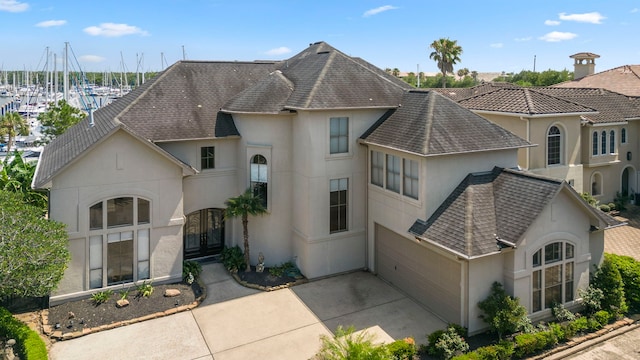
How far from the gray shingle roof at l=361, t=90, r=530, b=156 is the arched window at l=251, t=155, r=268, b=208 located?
4.88m

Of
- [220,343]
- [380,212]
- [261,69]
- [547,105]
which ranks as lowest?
[220,343]

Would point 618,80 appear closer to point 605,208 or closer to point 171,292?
point 605,208

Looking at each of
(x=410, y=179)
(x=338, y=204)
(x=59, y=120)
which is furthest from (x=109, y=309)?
(x=59, y=120)

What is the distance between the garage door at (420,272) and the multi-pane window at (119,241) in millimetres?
10172

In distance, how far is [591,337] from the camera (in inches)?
591

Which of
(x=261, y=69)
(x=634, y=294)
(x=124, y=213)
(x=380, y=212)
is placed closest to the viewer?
(x=634, y=294)

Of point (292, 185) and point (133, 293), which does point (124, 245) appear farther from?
point (292, 185)

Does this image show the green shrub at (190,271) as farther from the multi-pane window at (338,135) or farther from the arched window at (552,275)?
the arched window at (552,275)

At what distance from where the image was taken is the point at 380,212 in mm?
19609

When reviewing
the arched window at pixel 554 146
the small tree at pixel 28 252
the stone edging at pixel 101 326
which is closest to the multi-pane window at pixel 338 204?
the stone edging at pixel 101 326

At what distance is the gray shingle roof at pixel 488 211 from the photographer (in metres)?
14.7

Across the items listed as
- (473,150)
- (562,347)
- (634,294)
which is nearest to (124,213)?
(473,150)

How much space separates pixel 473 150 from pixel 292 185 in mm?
8221

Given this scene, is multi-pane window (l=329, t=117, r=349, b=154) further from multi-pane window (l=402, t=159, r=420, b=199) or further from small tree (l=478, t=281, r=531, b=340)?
small tree (l=478, t=281, r=531, b=340)
